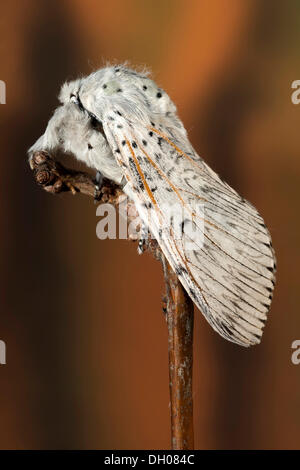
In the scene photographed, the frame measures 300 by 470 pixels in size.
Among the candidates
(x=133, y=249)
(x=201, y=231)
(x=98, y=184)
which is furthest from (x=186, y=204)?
(x=133, y=249)

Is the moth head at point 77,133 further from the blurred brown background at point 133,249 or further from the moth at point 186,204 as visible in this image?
the blurred brown background at point 133,249

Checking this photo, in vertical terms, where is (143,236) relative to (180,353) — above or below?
above

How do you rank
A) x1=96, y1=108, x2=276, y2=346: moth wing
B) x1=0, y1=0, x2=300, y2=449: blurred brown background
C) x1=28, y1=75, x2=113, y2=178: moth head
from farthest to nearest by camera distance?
x1=0, y1=0, x2=300, y2=449: blurred brown background → x1=28, y1=75, x2=113, y2=178: moth head → x1=96, y1=108, x2=276, y2=346: moth wing

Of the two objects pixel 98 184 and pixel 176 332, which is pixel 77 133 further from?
pixel 176 332

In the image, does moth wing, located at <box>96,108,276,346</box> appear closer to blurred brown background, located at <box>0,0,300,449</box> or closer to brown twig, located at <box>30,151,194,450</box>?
brown twig, located at <box>30,151,194,450</box>

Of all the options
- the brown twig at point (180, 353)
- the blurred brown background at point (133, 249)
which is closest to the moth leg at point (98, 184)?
the brown twig at point (180, 353)

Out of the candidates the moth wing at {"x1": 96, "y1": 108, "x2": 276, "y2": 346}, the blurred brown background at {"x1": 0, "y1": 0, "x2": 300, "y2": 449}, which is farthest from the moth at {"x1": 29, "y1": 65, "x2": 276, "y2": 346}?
the blurred brown background at {"x1": 0, "y1": 0, "x2": 300, "y2": 449}

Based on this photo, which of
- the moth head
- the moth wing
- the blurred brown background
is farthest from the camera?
the blurred brown background
